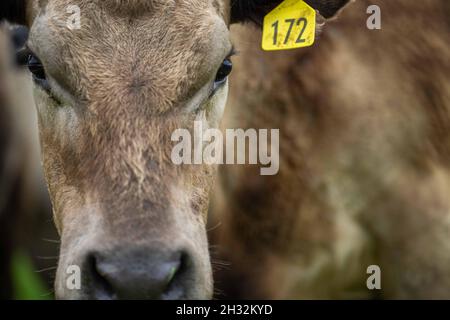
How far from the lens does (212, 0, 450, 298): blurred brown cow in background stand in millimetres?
5367

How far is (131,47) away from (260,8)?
1.10 metres

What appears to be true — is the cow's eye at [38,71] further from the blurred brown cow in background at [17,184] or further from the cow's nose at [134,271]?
the blurred brown cow in background at [17,184]

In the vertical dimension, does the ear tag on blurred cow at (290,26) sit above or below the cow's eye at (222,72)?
above

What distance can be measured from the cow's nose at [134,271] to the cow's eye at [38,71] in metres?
1.06

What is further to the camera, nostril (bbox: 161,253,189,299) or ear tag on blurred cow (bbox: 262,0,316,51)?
ear tag on blurred cow (bbox: 262,0,316,51)

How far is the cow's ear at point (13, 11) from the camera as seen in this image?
4547mm

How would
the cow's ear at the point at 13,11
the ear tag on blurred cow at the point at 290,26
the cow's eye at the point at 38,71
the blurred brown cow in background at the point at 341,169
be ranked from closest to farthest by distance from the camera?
1. the cow's eye at the point at 38,71
2. the ear tag on blurred cow at the point at 290,26
3. the cow's ear at the point at 13,11
4. the blurred brown cow in background at the point at 341,169

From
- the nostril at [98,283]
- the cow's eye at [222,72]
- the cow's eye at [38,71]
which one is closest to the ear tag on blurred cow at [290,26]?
the cow's eye at [222,72]

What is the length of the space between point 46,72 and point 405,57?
263 cm

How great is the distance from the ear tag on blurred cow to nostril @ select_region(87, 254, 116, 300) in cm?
175

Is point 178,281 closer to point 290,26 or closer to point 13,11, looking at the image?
point 290,26

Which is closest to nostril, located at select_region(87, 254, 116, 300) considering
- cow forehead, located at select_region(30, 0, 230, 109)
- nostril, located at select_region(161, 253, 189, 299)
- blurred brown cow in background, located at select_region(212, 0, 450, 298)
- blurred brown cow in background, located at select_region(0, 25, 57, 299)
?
nostril, located at select_region(161, 253, 189, 299)

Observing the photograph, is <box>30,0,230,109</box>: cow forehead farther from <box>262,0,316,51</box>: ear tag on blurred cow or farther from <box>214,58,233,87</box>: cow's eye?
<box>262,0,316,51</box>: ear tag on blurred cow

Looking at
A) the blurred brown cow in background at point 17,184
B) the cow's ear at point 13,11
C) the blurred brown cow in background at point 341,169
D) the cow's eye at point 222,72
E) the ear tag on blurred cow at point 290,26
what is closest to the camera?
the cow's eye at point 222,72
